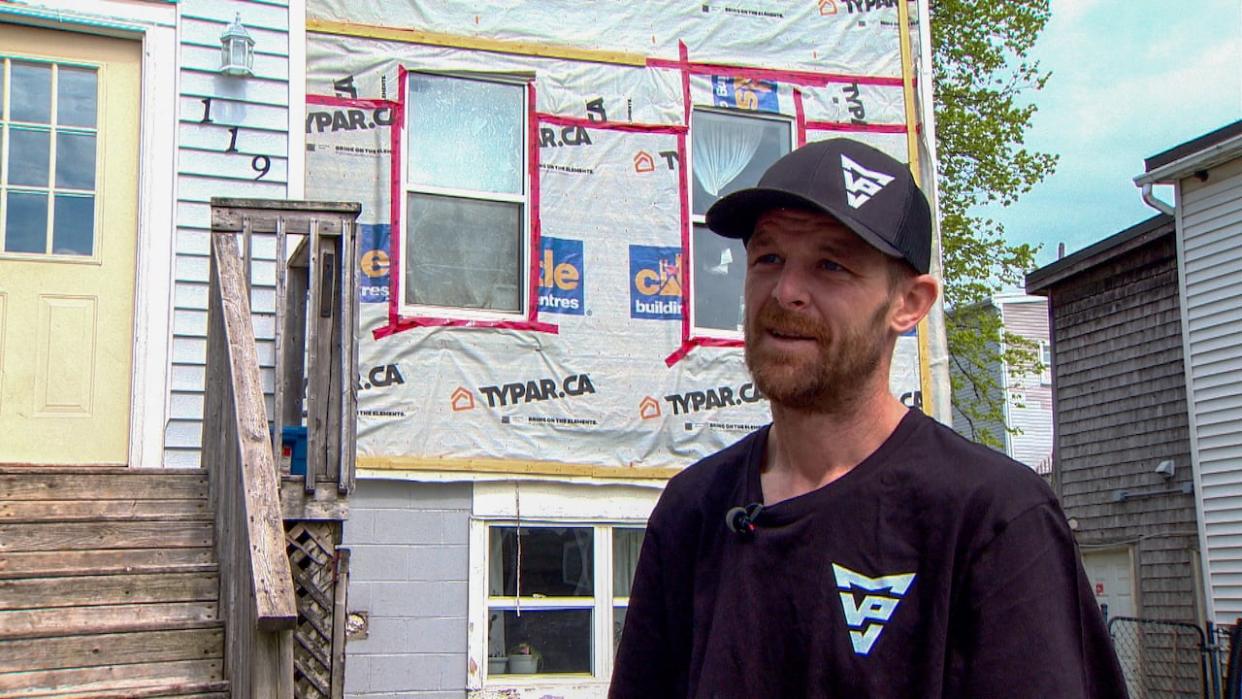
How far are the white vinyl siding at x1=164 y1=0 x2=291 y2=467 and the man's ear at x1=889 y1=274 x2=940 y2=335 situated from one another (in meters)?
5.56

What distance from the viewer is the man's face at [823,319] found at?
1796 millimetres

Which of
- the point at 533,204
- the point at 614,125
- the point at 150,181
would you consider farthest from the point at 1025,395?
the point at 150,181

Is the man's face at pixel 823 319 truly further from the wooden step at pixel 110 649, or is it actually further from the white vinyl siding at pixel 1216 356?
the white vinyl siding at pixel 1216 356

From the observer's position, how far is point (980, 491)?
163 centimetres

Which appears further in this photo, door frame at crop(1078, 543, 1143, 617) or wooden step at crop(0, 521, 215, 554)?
door frame at crop(1078, 543, 1143, 617)

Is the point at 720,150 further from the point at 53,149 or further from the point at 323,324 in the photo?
the point at 53,149

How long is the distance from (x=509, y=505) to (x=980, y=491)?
685 cm

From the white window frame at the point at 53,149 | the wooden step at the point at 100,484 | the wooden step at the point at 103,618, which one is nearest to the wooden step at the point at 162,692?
the wooden step at the point at 103,618

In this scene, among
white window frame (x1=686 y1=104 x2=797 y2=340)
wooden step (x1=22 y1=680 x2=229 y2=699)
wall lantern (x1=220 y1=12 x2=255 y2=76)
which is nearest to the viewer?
wooden step (x1=22 y1=680 x2=229 y2=699)

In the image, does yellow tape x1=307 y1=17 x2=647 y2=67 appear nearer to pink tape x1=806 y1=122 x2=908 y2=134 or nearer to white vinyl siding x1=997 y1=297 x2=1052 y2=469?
pink tape x1=806 y1=122 x2=908 y2=134

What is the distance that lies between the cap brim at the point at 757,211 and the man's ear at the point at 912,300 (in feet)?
0.29

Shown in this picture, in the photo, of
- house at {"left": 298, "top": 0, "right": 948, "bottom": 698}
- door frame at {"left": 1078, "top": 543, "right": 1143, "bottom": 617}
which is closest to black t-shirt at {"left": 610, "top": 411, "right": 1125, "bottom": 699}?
house at {"left": 298, "top": 0, "right": 948, "bottom": 698}

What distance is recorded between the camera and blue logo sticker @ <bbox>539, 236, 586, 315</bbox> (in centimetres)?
864

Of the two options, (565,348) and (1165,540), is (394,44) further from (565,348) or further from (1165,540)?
(1165,540)
